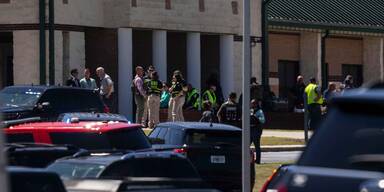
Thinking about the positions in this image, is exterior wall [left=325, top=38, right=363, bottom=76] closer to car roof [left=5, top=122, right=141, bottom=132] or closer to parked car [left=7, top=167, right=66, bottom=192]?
car roof [left=5, top=122, right=141, bottom=132]

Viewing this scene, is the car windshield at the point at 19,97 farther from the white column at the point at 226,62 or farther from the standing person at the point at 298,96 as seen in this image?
the white column at the point at 226,62

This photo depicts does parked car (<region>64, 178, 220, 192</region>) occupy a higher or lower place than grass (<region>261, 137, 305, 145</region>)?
higher

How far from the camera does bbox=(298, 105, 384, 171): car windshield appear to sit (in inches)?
315

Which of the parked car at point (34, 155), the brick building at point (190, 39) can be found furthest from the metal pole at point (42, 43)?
the parked car at point (34, 155)

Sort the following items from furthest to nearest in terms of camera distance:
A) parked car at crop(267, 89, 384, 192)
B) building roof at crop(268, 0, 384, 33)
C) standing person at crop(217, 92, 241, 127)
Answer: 1. building roof at crop(268, 0, 384, 33)
2. standing person at crop(217, 92, 241, 127)
3. parked car at crop(267, 89, 384, 192)

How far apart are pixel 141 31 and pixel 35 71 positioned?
6034 millimetres

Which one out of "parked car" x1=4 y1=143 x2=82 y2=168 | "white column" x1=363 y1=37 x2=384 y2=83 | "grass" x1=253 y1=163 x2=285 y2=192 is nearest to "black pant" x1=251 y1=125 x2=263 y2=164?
"grass" x1=253 y1=163 x2=285 y2=192

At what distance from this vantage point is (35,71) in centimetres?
3778

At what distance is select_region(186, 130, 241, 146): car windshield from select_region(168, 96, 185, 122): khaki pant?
42.2ft

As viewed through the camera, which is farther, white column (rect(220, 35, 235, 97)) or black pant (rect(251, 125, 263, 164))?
white column (rect(220, 35, 235, 97))

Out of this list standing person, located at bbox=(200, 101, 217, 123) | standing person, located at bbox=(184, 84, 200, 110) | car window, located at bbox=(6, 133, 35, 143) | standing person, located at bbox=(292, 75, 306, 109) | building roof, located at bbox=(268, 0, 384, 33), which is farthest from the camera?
building roof, located at bbox=(268, 0, 384, 33)

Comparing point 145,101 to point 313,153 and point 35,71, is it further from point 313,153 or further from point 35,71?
point 313,153

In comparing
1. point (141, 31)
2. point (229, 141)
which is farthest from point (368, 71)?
point (229, 141)

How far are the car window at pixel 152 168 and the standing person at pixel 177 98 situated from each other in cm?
2023
